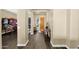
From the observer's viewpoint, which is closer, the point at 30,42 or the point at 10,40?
the point at 10,40

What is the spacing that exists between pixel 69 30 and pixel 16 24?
892mm

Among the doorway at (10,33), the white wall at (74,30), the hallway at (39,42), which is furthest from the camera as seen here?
the hallway at (39,42)

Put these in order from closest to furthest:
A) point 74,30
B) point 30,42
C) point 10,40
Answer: point 74,30
point 10,40
point 30,42

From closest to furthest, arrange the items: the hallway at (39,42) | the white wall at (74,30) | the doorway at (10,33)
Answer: the white wall at (74,30) → the doorway at (10,33) → the hallway at (39,42)

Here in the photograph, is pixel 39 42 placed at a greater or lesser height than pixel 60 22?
lesser

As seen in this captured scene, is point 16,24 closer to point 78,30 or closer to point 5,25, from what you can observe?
point 5,25

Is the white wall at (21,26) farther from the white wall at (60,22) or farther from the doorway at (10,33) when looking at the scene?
the white wall at (60,22)

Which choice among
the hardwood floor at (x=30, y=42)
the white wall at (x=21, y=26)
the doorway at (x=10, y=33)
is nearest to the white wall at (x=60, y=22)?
the hardwood floor at (x=30, y=42)

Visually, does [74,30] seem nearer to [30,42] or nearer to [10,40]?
[30,42]

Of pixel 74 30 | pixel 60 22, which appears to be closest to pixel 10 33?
pixel 60 22

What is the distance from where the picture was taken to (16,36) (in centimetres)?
181
